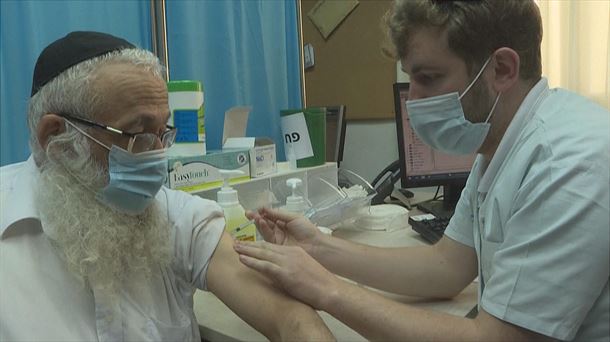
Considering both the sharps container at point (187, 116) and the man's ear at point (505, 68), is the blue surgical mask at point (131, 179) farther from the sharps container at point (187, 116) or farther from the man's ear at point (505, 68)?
the man's ear at point (505, 68)

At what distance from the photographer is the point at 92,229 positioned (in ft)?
3.16

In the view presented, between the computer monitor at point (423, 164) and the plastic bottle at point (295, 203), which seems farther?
the computer monitor at point (423, 164)

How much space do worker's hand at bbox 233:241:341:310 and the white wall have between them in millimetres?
1724

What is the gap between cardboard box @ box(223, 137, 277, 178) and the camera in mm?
1520

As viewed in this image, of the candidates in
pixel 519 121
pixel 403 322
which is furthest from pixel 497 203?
pixel 403 322

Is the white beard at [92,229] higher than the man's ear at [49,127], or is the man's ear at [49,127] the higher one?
the man's ear at [49,127]

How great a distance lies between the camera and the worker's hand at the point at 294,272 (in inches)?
35.8

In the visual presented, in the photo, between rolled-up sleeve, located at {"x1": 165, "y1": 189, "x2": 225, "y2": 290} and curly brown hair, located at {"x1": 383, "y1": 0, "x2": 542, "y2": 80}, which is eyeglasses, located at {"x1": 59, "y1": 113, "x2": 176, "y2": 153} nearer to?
rolled-up sleeve, located at {"x1": 165, "y1": 189, "x2": 225, "y2": 290}

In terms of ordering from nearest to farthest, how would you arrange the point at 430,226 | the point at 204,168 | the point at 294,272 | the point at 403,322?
the point at 403,322, the point at 294,272, the point at 204,168, the point at 430,226

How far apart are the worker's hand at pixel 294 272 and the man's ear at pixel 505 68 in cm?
50

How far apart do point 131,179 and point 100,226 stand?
0.40 ft

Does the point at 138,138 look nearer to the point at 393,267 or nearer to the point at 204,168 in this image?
the point at 204,168

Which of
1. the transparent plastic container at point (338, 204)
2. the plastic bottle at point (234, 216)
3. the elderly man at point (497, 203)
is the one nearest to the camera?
the elderly man at point (497, 203)

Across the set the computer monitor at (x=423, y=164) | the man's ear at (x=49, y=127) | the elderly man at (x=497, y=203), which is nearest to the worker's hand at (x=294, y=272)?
the elderly man at (x=497, y=203)
